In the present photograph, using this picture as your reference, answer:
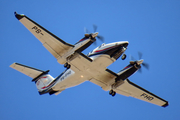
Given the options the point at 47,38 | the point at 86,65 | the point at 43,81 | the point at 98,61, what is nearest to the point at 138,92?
the point at 98,61

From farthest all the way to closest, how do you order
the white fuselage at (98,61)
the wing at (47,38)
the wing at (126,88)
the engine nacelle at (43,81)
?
the engine nacelle at (43,81)
the wing at (126,88)
the white fuselage at (98,61)
the wing at (47,38)

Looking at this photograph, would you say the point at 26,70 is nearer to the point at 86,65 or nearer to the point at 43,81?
the point at 43,81

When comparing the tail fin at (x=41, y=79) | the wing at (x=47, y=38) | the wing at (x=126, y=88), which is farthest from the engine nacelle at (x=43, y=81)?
the wing at (x=47, y=38)

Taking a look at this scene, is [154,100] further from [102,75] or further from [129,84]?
[102,75]

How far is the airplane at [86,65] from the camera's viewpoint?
2281cm

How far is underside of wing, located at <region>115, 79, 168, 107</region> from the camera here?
27.2 m

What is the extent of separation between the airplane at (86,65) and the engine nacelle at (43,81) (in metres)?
0.53

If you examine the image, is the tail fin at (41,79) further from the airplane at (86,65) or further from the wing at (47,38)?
the wing at (47,38)

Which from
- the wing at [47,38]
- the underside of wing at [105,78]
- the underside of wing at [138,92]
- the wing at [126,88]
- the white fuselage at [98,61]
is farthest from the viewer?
the underside of wing at [138,92]

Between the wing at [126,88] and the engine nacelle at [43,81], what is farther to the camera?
the engine nacelle at [43,81]

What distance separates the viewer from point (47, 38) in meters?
23.0

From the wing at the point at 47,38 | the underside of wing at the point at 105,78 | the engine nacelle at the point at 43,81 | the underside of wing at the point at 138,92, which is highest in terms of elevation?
the engine nacelle at the point at 43,81

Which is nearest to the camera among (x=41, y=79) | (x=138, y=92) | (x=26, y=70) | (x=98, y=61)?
(x=98, y=61)

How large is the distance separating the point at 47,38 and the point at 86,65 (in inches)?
169
